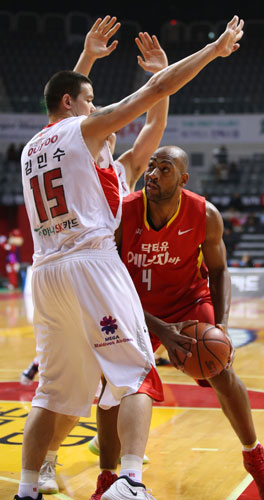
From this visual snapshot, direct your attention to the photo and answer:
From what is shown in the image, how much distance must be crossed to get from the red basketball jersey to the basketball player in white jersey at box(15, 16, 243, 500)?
15.6 inches

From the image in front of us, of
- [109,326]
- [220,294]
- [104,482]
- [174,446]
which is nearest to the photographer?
[109,326]

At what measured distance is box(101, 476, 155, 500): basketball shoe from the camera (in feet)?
8.21

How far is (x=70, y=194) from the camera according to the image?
2883mm

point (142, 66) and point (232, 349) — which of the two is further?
point (142, 66)

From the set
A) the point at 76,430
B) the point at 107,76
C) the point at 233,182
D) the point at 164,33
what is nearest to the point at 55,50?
the point at 107,76

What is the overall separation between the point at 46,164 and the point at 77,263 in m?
0.47

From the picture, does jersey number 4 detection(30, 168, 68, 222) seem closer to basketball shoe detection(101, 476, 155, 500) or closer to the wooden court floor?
basketball shoe detection(101, 476, 155, 500)

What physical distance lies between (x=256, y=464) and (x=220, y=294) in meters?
0.83

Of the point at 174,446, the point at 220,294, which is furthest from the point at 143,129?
the point at 174,446

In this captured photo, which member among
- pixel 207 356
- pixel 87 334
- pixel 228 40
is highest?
pixel 228 40

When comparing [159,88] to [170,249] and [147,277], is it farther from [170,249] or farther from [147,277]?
[147,277]

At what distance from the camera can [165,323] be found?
3.25 m

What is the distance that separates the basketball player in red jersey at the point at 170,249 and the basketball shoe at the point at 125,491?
0.69 m

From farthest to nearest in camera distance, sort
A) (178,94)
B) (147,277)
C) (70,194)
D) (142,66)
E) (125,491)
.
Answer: (178,94), (142,66), (147,277), (70,194), (125,491)
